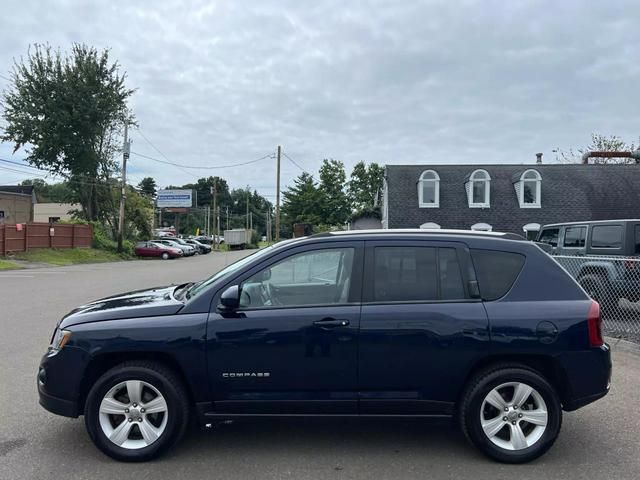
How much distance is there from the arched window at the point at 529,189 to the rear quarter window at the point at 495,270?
2501 cm

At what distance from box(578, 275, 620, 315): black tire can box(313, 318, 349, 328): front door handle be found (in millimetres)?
6225

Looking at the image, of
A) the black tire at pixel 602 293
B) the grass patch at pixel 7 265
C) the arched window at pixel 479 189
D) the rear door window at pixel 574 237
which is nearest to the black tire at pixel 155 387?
the black tire at pixel 602 293

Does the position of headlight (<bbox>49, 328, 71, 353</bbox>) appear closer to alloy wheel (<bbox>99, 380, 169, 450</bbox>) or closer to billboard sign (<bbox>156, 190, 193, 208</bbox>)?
alloy wheel (<bbox>99, 380, 169, 450</bbox>)

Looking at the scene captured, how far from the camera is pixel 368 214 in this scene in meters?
36.9

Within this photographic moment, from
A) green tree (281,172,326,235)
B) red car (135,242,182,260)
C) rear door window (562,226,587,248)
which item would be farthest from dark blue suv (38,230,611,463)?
green tree (281,172,326,235)

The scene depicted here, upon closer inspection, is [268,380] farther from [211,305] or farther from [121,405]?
[121,405]

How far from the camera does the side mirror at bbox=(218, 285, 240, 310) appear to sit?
3.72 meters

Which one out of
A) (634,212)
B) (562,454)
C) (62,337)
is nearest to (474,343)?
(562,454)

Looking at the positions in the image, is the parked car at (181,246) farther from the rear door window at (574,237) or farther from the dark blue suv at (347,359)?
the dark blue suv at (347,359)

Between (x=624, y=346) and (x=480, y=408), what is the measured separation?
185 inches

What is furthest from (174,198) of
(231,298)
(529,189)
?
(231,298)

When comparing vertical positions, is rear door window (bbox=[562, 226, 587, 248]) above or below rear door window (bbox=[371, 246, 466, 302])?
above

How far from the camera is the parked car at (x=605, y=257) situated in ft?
26.9

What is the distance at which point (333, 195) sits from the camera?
57844 mm
